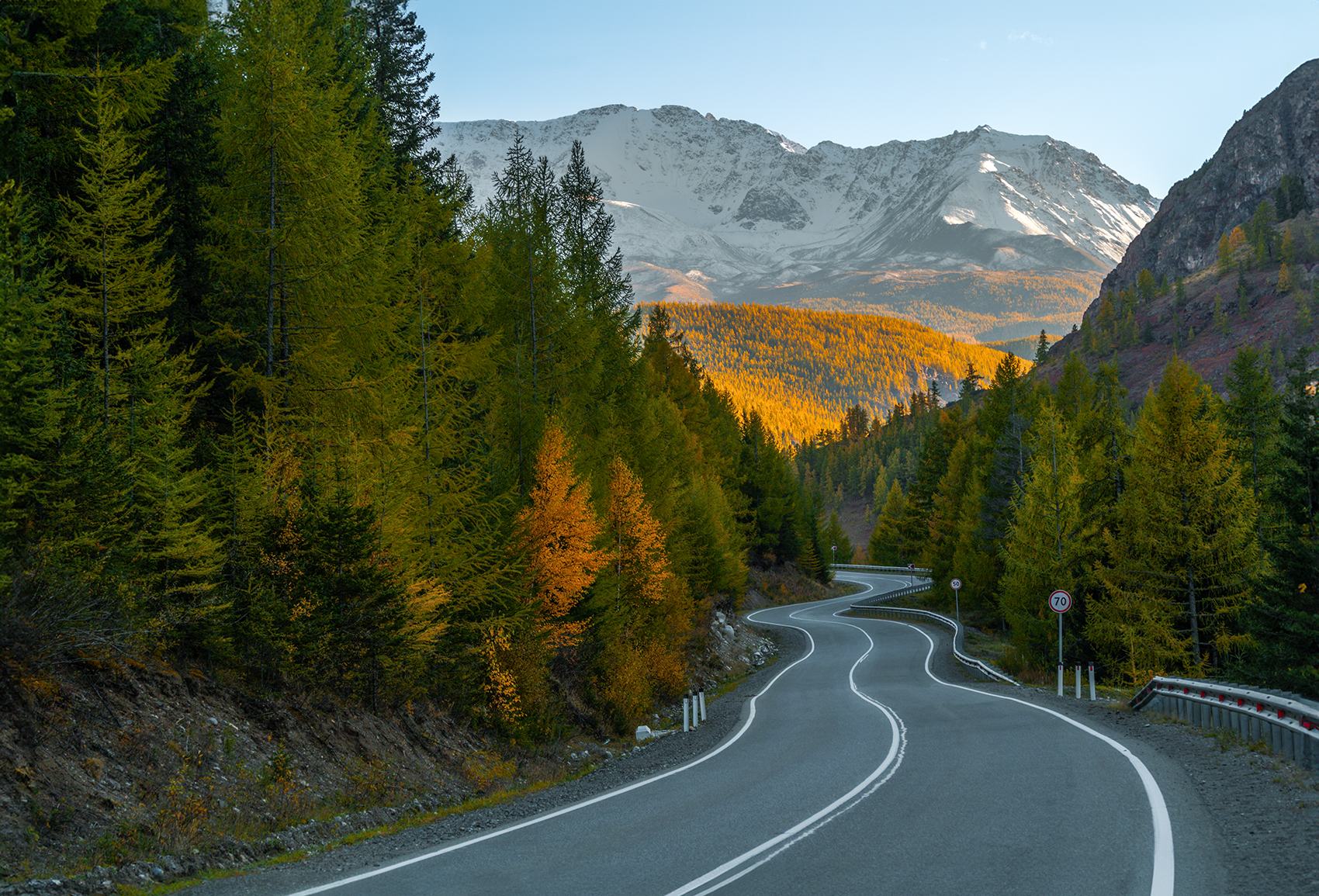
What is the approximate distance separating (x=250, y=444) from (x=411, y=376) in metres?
4.35

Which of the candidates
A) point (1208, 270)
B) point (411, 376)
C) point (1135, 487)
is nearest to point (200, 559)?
point (411, 376)

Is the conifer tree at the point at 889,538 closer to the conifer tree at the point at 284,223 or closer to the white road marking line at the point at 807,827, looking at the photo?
the white road marking line at the point at 807,827

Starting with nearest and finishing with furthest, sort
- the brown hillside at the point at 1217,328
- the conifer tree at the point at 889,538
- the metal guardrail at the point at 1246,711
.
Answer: the metal guardrail at the point at 1246,711
the conifer tree at the point at 889,538
the brown hillside at the point at 1217,328

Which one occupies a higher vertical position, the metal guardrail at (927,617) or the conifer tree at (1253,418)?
the conifer tree at (1253,418)

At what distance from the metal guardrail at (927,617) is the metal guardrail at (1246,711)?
1000 centimetres

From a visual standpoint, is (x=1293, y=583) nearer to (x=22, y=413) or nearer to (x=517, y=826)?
(x=517, y=826)

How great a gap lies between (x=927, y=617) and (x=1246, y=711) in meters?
41.3

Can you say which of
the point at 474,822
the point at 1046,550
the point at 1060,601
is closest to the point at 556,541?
the point at 474,822

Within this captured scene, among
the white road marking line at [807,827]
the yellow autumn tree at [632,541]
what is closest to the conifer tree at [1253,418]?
the yellow autumn tree at [632,541]

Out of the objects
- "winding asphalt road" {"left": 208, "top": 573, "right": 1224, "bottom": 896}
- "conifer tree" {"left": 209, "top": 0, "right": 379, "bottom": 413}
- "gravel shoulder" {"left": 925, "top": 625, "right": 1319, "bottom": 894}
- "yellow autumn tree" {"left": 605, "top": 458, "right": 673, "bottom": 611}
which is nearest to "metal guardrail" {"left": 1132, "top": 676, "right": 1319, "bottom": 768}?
"gravel shoulder" {"left": 925, "top": 625, "right": 1319, "bottom": 894}

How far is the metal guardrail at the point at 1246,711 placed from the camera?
10.3 metres

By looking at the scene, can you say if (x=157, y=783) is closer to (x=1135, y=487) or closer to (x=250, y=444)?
(x=250, y=444)

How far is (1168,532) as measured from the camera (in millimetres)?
28844

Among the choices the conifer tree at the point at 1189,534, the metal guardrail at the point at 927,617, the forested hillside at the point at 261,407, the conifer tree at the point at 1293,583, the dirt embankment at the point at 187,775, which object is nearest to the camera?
the dirt embankment at the point at 187,775
